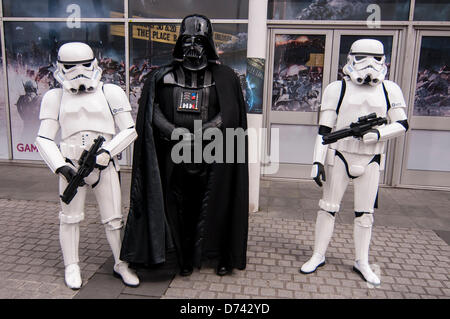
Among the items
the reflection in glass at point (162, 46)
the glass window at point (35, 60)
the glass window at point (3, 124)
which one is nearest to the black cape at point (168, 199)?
the reflection in glass at point (162, 46)

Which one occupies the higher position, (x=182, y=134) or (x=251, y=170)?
(x=182, y=134)

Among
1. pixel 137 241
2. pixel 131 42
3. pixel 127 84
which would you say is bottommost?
pixel 137 241

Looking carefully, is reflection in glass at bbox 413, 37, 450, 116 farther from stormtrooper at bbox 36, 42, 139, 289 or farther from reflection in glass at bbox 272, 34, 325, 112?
stormtrooper at bbox 36, 42, 139, 289

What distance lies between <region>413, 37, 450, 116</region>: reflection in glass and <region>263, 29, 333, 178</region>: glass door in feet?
5.00

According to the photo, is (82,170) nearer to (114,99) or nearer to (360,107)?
(114,99)

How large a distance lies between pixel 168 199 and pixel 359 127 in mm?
1728

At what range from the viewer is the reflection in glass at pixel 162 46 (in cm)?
654

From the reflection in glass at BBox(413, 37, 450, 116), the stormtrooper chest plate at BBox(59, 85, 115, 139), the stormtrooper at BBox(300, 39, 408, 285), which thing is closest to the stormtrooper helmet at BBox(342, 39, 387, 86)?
the stormtrooper at BBox(300, 39, 408, 285)

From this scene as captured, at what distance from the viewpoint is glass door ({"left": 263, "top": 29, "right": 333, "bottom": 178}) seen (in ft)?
21.0

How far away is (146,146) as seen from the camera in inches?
125

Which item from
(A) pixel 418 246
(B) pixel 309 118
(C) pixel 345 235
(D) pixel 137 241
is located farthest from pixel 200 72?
(B) pixel 309 118

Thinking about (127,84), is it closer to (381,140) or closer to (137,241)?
(137,241)

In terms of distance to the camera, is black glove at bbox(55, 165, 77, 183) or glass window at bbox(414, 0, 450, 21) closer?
black glove at bbox(55, 165, 77, 183)

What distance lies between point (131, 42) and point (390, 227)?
5192 millimetres
